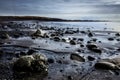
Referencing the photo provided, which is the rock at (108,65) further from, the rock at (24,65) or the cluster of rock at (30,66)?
the rock at (24,65)

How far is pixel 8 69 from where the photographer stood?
12.5m

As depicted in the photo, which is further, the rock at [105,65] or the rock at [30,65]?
the rock at [105,65]

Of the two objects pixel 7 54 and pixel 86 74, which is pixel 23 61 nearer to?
pixel 86 74

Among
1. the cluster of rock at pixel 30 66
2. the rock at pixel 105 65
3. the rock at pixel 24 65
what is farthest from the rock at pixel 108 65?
the rock at pixel 24 65

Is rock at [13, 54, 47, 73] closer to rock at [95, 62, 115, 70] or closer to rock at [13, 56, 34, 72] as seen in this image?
rock at [13, 56, 34, 72]

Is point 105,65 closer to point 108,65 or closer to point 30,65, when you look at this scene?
point 108,65

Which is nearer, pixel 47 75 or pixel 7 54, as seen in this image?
pixel 47 75

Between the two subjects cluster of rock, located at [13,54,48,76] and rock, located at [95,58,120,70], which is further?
rock, located at [95,58,120,70]

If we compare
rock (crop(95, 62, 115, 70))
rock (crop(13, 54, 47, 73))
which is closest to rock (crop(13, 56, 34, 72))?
rock (crop(13, 54, 47, 73))

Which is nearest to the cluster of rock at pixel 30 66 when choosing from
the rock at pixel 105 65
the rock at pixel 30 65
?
the rock at pixel 30 65

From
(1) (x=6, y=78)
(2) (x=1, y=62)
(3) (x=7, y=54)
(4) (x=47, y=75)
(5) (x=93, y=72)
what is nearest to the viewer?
(1) (x=6, y=78)

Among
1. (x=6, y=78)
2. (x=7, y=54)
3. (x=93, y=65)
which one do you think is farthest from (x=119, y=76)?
(x=7, y=54)

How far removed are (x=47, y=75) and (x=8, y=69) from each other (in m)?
2.15

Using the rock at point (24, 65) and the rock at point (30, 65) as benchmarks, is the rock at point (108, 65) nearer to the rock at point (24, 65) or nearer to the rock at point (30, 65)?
the rock at point (30, 65)
